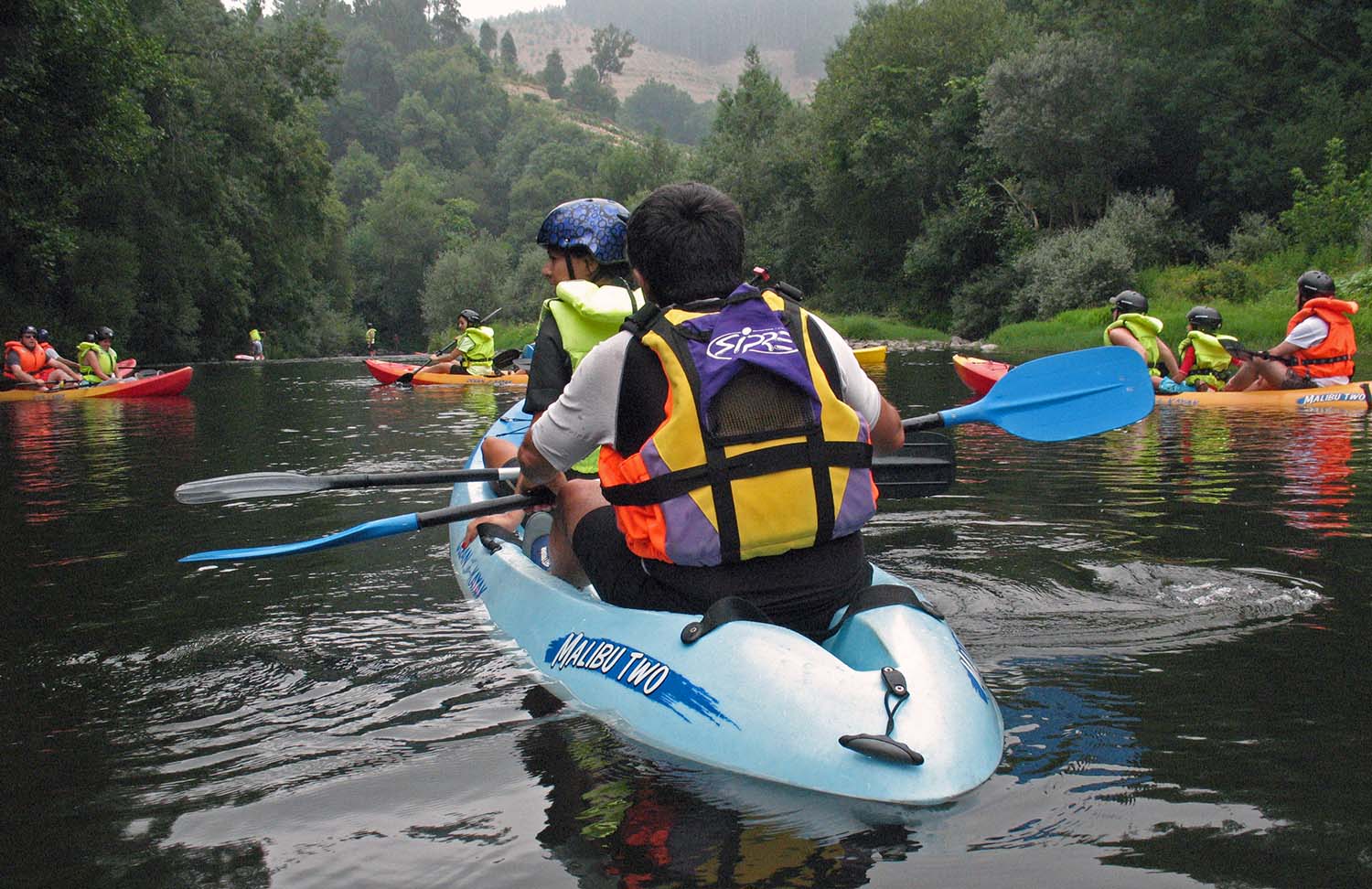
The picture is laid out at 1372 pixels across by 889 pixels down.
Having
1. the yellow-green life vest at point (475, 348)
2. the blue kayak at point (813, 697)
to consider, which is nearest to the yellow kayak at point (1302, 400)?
the blue kayak at point (813, 697)

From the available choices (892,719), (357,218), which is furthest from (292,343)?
(357,218)

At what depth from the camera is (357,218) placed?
99188 mm

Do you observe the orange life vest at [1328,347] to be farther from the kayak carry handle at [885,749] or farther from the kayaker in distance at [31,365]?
the kayaker in distance at [31,365]

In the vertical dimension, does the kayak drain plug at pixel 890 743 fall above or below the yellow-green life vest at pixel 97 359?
below

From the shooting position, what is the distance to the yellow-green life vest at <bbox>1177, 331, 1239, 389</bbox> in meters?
12.5

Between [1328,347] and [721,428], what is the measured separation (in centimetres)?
1021

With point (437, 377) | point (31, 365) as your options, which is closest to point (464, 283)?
point (437, 377)

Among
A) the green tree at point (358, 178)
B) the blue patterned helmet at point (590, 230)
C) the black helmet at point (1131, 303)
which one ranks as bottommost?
the black helmet at point (1131, 303)

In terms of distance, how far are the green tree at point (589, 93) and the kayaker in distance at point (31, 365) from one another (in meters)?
181

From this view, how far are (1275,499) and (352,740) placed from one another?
5.23 m

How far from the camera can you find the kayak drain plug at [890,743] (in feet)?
8.58

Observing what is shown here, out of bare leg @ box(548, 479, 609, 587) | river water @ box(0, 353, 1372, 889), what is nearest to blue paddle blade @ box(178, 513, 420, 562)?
river water @ box(0, 353, 1372, 889)

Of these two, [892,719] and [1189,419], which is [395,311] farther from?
[892,719]

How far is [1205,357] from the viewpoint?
1267 cm
